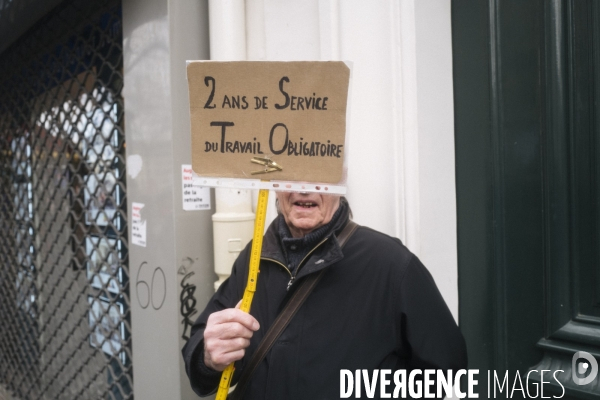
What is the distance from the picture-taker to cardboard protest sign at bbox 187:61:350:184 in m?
1.46

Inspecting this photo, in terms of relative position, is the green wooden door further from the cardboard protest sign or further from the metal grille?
the metal grille

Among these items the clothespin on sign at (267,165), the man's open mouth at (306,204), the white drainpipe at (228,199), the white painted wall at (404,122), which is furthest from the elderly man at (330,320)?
the white drainpipe at (228,199)

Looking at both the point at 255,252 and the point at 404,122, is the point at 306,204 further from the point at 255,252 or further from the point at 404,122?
the point at 404,122

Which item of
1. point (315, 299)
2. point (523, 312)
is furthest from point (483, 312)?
point (315, 299)

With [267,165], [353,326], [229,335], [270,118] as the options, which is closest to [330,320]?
[353,326]

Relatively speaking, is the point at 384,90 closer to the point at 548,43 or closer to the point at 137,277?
the point at 548,43

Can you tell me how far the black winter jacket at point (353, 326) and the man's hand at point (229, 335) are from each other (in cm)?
15

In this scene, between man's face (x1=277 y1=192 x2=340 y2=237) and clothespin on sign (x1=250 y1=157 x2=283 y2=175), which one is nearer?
clothespin on sign (x1=250 y1=157 x2=283 y2=175)

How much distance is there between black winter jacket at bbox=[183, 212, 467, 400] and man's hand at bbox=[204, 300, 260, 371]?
15 centimetres

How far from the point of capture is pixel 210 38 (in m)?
2.75

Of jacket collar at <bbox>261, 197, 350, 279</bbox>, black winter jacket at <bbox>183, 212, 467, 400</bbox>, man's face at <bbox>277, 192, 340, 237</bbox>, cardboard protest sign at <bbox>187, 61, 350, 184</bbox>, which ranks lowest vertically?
black winter jacket at <bbox>183, 212, 467, 400</bbox>

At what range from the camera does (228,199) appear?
2680 mm

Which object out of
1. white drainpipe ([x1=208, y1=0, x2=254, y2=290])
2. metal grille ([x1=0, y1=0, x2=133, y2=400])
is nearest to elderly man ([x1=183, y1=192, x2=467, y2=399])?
white drainpipe ([x1=208, y1=0, x2=254, y2=290])

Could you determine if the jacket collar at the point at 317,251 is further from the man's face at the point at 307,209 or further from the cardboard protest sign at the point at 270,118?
the cardboard protest sign at the point at 270,118
